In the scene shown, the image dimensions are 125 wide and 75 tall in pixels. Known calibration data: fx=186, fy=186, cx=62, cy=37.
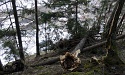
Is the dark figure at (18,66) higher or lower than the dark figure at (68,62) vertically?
lower

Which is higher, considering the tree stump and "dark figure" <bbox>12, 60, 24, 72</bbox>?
the tree stump

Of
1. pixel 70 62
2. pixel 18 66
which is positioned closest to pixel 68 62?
pixel 70 62

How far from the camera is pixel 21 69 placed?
8.52 m

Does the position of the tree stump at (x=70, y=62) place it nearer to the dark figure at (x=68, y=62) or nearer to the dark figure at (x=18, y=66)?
the dark figure at (x=68, y=62)

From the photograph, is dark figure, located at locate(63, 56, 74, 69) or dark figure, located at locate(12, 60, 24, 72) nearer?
dark figure, located at locate(63, 56, 74, 69)

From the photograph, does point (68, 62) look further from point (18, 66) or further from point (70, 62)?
point (18, 66)

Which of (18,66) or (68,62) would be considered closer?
(68,62)

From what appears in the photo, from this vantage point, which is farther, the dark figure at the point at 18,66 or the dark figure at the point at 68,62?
the dark figure at the point at 18,66

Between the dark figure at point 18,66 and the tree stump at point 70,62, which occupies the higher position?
the tree stump at point 70,62

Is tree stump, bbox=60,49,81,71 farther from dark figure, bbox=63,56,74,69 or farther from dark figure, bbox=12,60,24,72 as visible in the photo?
dark figure, bbox=12,60,24,72

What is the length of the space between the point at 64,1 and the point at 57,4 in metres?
0.67

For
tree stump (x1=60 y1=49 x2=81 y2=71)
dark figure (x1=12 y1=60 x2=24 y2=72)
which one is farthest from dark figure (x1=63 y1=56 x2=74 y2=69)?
dark figure (x1=12 y1=60 x2=24 y2=72)

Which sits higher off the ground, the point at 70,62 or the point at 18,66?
the point at 70,62

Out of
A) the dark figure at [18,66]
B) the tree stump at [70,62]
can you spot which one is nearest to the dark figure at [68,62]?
the tree stump at [70,62]
